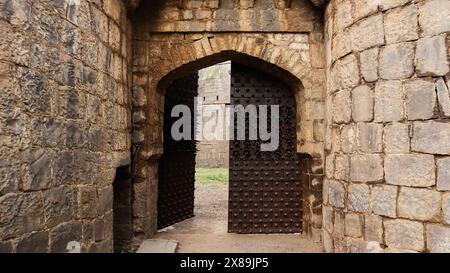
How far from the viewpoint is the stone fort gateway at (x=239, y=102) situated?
7.95 ft

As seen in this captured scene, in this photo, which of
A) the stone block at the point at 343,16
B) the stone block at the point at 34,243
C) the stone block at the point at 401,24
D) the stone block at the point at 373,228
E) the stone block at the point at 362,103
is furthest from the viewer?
the stone block at the point at 343,16

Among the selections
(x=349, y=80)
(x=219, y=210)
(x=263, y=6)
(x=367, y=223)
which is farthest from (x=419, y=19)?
(x=219, y=210)

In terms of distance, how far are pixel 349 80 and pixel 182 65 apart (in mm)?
1925

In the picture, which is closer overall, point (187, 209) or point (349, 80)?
point (349, 80)

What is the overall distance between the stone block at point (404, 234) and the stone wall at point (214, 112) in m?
11.4

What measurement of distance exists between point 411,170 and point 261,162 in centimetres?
228

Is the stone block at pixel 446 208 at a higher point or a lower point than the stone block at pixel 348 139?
lower

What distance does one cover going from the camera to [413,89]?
2.75 m

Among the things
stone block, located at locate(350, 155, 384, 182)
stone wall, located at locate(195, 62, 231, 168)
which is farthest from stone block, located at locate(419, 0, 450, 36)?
stone wall, located at locate(195, 62, 231, 168)

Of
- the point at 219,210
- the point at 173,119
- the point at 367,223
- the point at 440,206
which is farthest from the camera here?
the point at 219,210

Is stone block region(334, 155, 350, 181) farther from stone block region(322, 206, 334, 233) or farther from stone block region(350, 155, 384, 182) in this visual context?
stone block region(322, 206, 334, 233)

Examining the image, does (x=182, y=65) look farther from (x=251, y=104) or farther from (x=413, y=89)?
(x=413, y=89)

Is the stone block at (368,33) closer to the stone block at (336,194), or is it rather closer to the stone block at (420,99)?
the stone block at (420,99)

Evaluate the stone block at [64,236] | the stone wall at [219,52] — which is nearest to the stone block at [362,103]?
the stone wall at [219,52]
